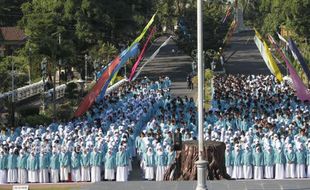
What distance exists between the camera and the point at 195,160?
1833 cm

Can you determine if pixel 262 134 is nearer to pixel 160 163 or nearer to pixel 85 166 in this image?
pixel 160 163

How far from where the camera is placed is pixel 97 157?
21125 mm

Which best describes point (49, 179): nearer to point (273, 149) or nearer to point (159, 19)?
point (273, 149)

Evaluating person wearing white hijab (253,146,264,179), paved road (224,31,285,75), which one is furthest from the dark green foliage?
paved road (224,31,285,75)

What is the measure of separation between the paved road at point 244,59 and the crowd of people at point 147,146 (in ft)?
103

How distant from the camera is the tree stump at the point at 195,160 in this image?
59.8 ft

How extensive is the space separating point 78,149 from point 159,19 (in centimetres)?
5198

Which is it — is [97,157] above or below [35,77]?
below

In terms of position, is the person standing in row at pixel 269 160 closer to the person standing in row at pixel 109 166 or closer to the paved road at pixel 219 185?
the paved road at pixel 219 185

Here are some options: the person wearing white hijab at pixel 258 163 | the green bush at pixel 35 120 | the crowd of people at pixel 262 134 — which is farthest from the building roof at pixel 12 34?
the person wearing white hijab at pixel 258 163

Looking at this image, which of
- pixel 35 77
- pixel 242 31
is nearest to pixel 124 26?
pixel 35 77

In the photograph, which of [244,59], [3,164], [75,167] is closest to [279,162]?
[75,167]

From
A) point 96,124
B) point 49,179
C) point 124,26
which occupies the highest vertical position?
point 124,26

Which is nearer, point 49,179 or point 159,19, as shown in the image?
point 49,179
